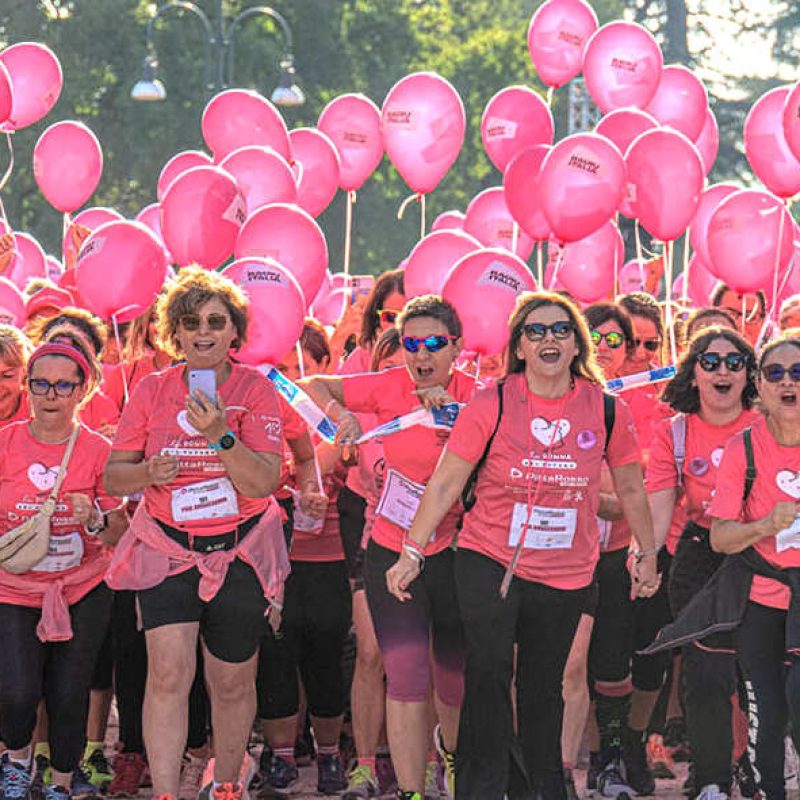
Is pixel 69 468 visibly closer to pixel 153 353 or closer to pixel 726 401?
pixel 153 353

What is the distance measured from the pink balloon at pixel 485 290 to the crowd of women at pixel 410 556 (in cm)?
29

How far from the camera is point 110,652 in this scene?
7.88m

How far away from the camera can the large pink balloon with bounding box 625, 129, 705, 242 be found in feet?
30.1

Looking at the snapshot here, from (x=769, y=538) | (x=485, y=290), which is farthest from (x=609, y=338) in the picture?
(x=769, y=538)

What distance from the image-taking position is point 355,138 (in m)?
11.7

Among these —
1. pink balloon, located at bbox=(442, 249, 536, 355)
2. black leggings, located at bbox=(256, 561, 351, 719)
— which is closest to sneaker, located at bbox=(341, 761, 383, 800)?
black leggings, located at bbox=(256, 561, 351, 719)

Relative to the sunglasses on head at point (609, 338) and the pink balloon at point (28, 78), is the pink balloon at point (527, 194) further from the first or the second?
the pink balloon at point (28, 78)

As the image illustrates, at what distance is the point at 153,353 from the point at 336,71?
32.6 metres

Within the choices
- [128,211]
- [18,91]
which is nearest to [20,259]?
[18,91]

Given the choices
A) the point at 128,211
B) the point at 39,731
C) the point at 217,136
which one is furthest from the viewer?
the point at 128,211

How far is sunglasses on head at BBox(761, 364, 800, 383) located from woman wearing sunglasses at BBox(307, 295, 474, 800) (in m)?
1.23

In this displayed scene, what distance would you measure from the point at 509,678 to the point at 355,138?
596 centimetres

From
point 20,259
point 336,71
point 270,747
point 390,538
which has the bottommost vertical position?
point 270,747

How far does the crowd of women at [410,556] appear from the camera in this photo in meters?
6.34
